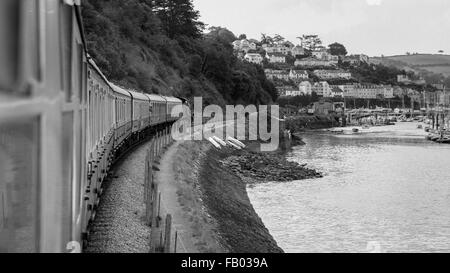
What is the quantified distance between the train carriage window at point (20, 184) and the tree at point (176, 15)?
7983 cm

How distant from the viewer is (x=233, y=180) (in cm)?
3309

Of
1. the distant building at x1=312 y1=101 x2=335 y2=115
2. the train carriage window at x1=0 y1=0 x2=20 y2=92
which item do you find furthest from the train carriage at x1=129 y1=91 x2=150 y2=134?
the distant building at x1=312 y1=101 x2=335 y2=115

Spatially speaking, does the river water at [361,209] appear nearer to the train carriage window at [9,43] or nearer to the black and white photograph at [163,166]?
the black and white photograph at [163,166]

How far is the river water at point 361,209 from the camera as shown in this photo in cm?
2114

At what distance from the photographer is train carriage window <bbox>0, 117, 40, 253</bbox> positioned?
88.3 inches

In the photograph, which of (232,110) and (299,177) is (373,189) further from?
(232,110)

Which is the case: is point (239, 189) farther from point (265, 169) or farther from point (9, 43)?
point (9, 43)

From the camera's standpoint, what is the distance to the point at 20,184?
94.1 inches

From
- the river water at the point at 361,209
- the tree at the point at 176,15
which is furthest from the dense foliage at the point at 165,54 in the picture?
the river water at the point at 361,209

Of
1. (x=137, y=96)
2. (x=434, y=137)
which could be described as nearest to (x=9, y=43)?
(x=137, y=96)

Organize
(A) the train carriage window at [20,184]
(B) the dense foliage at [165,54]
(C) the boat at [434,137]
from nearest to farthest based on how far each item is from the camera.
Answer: (A) the train carriage window at [20,184], (B) the dense foliage at [165,54], (C) the boat at [434,137]

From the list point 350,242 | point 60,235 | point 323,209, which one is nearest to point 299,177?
point 323,209

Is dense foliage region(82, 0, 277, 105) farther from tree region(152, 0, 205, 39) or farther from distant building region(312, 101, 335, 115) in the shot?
distant building region(312, 101, 335, 115)

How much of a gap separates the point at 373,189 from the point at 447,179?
808 centimetres
